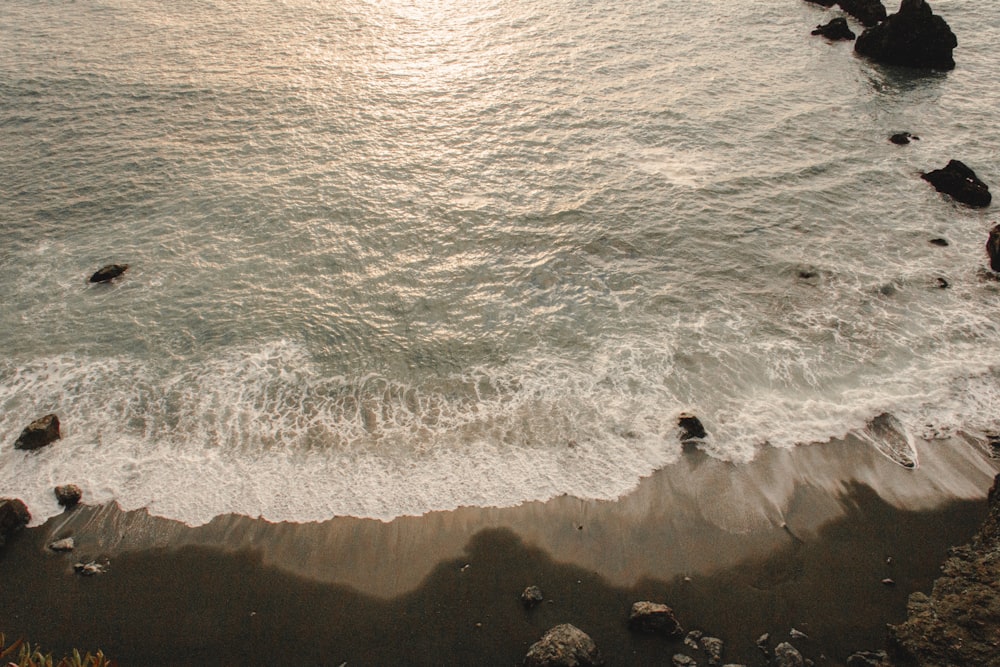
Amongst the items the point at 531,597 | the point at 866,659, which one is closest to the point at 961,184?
the point at 866,659

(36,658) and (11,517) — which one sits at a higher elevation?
(36,658)

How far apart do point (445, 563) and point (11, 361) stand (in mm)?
11535

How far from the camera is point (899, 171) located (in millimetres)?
20672

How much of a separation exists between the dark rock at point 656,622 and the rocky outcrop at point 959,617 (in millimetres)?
2949

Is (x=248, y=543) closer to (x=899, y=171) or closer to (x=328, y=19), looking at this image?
(x=899, y=171)

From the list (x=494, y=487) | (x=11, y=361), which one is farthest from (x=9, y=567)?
(x=494, y=487)

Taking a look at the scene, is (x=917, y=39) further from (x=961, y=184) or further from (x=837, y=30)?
(x=961, y=184)

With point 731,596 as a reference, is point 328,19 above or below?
above

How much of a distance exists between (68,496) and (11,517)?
0.85 metres

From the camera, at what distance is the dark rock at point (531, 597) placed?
9.78 metres

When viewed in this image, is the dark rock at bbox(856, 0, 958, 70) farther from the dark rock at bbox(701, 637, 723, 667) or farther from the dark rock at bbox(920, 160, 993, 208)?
the dark rock at bbox(701, 637, 723, 667)

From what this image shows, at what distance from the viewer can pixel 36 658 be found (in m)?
8.73

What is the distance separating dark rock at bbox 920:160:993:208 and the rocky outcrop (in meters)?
13.0

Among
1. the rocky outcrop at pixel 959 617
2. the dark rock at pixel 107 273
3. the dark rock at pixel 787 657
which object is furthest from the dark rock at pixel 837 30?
the dark rock at pixel 107 273
